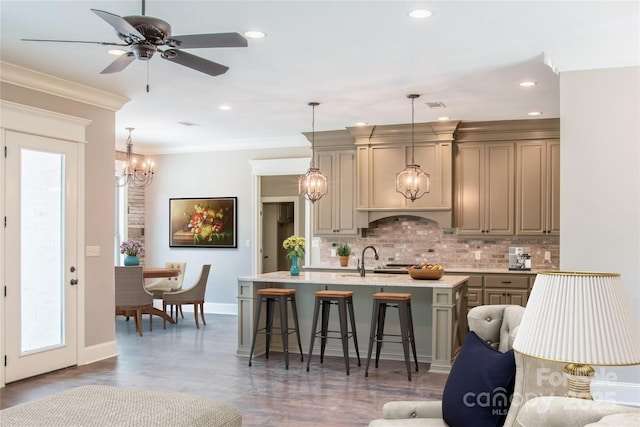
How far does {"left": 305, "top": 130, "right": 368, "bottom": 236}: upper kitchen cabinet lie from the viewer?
853cm

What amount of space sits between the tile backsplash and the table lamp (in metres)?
6.32

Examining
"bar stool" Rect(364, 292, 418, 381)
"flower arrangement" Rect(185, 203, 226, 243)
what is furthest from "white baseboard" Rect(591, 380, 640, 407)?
"flower arrangement" Rect(185, 203, 226, 243)

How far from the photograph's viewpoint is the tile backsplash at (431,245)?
805 cm

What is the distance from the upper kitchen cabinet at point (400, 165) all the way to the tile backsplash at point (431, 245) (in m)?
0.39

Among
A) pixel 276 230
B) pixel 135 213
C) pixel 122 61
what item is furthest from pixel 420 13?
pixel 276 230

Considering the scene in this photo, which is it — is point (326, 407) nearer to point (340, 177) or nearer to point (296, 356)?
point (296, 356)

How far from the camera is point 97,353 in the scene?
20.5ft

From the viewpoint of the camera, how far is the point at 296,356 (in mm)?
6504

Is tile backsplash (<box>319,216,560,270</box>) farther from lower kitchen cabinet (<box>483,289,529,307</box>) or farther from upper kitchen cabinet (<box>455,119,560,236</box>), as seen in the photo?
lower kitchen cabinet (<box>483,289,529,307</box>)

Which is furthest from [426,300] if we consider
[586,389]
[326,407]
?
[586,389]

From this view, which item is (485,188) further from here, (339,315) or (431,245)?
(339,315)

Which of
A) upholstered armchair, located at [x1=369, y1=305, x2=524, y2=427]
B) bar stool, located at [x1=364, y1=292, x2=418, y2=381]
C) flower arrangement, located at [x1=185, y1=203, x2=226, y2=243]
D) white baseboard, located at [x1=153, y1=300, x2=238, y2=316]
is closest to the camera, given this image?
upholstered armchair, located at [x1=369, y1=305, x2=524, y2=427]

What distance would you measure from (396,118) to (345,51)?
2914mm

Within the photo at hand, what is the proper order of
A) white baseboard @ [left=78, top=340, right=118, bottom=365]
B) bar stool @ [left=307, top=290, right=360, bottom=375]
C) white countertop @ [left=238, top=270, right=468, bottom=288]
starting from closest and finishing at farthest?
bar stool @ [left=307, top=290, right=360, bottom=375] → white countertop @ [left=238, top=270, right=468, bottom=288] → white baseboard @ [left=78, top=340, right=118, bottom=365]
